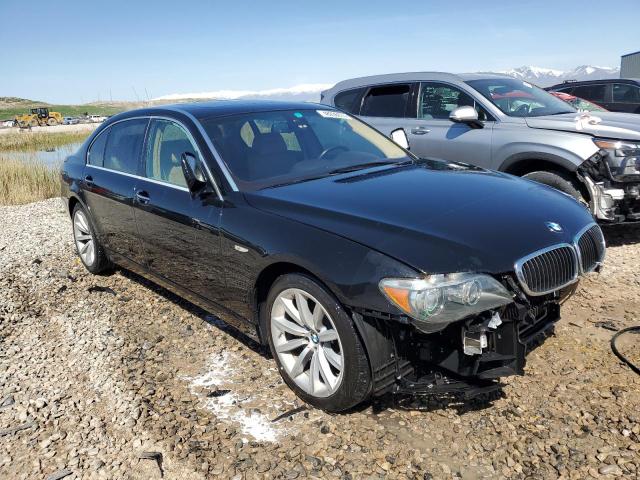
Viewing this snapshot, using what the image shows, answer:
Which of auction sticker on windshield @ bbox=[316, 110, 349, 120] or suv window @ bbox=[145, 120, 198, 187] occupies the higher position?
auction sticker on windshield @ bbox=[316, 110, 349, 120]

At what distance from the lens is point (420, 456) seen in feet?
8.86

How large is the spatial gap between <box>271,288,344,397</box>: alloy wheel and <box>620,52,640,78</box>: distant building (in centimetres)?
4701

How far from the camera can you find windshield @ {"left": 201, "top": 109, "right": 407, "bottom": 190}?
3.68 m

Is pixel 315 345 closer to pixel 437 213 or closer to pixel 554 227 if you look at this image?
pixel 437 213

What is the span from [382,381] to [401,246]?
2.25 ft

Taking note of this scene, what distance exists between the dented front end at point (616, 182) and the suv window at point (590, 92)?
8.05 metres

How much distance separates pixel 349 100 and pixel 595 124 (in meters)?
3.31

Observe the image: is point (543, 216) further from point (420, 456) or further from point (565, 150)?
point (565, 150)

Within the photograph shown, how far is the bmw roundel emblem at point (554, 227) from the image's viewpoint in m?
2.95

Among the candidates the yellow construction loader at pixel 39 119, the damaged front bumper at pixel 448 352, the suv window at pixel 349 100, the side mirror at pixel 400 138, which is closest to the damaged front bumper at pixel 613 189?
the side mirror at pixel 400 138

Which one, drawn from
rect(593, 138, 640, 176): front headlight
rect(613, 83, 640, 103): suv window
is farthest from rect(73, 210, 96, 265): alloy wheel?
rect(613, 83, 640, 103): suv window

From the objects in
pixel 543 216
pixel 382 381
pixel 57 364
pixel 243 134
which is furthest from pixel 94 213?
pixel 543 216

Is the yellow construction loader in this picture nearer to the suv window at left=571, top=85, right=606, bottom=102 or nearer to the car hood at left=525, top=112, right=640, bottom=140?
the suv window at left=571, top=85, right=606, bottom=102

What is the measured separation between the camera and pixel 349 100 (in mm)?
7754
